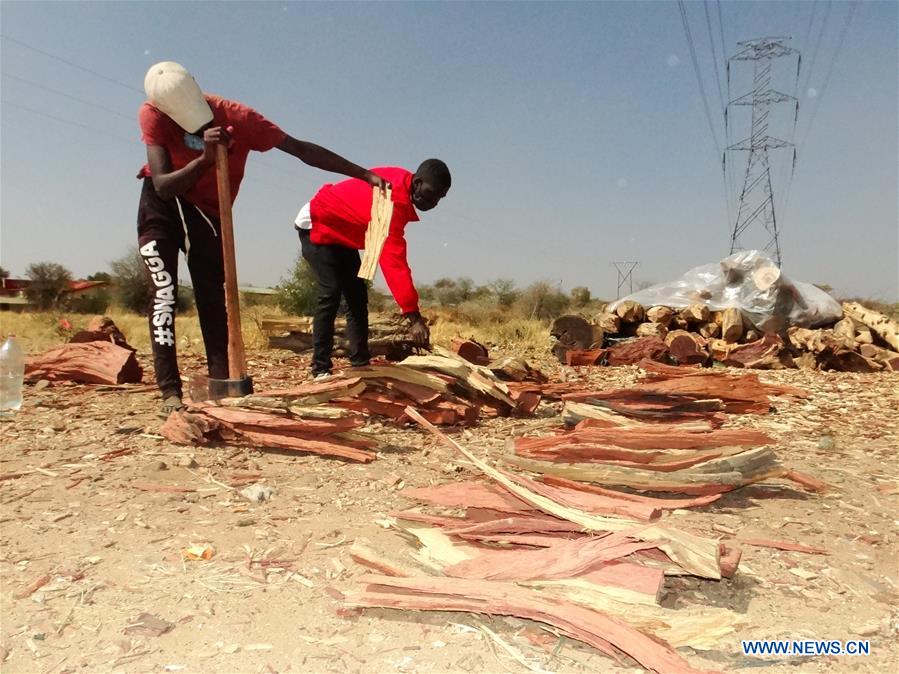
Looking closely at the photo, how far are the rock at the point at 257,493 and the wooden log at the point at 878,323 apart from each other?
27.3 ft

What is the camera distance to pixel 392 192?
12.3 ft

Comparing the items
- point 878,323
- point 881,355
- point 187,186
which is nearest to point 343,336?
point 187,186

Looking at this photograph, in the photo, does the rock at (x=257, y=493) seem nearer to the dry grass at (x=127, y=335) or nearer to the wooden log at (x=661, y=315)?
the dry grass at (x=127, y=335)

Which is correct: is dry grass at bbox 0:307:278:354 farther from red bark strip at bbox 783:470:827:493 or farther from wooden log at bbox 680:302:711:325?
red bark strip at bbox 783:470:827:493

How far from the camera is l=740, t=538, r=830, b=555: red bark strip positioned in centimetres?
186

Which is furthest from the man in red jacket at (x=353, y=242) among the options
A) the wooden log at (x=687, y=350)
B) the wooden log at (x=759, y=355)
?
the wooden log at (x=759, y=355)

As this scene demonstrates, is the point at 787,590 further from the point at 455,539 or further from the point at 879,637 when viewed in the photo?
the point at 455,539

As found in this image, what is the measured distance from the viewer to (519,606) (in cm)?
143

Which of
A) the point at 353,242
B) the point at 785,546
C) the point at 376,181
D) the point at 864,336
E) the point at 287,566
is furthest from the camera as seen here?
the point at 864,336

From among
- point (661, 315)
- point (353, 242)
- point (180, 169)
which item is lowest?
point (661, 315)

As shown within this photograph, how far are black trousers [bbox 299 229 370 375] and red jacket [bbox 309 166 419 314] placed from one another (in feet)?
0.33

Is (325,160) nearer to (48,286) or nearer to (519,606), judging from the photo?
(519,606)

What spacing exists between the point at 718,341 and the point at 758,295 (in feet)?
3.21

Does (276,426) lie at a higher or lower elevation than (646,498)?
higher
